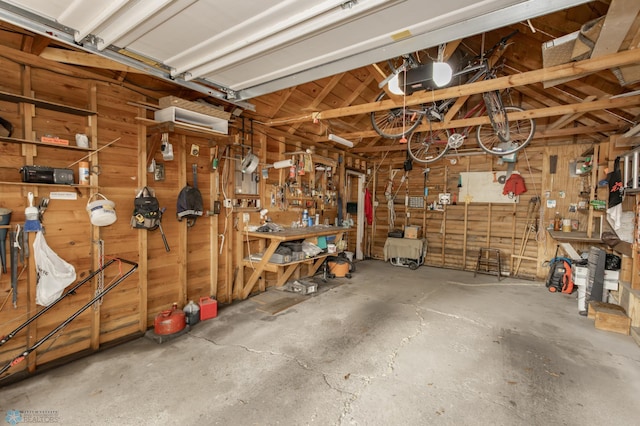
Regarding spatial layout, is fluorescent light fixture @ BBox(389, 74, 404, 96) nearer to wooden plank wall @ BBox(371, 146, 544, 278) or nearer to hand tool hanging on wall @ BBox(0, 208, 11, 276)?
hand tool hanging on wall @ BBox(0, 208, 11, 276)

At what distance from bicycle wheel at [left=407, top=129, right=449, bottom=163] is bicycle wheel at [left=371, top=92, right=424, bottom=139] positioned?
2.46 feet

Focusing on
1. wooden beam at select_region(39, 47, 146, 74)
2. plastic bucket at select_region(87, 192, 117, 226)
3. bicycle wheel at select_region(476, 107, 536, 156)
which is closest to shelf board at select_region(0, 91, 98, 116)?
wooden beam at select_region(39, 47, 146, 74)

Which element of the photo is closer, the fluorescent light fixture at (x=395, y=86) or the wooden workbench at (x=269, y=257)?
the fluorescent light fixture at (x=395, y=86)

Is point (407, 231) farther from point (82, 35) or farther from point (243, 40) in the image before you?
point (82, 35)

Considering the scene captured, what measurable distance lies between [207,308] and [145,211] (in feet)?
4.54

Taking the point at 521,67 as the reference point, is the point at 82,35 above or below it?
below

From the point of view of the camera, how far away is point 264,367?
2.59 meters

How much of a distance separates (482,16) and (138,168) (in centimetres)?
329

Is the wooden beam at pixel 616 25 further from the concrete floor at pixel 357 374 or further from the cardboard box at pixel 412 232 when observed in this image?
the cardboard box at pixel 412 232

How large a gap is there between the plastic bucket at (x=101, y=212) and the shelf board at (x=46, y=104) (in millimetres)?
828

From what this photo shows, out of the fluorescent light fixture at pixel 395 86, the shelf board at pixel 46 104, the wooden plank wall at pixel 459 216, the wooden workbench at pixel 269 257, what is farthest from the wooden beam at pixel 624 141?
the shelf board at pixel 46 104

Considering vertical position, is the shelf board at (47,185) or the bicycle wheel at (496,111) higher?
the bicycle wheel at (496,111)

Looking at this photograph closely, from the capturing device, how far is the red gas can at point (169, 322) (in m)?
3.04

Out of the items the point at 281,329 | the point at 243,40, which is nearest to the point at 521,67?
the point at 243,40
